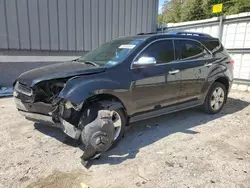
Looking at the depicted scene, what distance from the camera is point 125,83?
3371mm

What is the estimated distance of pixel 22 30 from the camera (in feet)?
22.3

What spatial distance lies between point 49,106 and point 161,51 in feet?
7.15

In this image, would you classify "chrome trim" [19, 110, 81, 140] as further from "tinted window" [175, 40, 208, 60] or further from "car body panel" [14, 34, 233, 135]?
"tinted window" [175, 40, 208, 60]

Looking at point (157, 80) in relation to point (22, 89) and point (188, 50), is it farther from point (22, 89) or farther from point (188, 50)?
point (22, 89)

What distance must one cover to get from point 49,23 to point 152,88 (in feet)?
16.9

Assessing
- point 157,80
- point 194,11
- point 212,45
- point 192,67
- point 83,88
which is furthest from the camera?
point 194,11

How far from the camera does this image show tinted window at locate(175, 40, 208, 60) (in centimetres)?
419

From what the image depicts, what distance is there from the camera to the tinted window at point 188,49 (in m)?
4.19

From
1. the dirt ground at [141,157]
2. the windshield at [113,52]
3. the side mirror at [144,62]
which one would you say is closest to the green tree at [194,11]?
the dirt ground at [141,157]

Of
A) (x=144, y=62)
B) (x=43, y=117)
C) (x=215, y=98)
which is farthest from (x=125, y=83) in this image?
(x=215, y=98)

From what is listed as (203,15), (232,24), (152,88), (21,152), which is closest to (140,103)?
(152,88)

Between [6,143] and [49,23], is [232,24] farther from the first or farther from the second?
[6,143]

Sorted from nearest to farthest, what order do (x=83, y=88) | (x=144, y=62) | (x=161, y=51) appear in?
(x=83, y=88) < (x=144, y=62) < (x=161, y=51)

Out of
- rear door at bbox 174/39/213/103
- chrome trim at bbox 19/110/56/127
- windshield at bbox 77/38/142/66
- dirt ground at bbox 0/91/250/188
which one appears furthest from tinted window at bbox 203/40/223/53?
chrome trim at bbox 19/110/56/127
